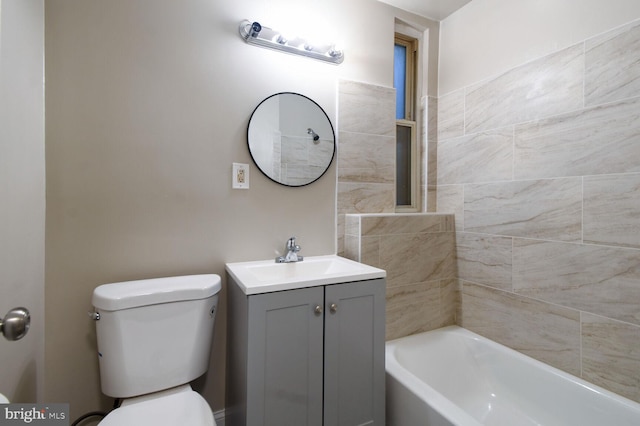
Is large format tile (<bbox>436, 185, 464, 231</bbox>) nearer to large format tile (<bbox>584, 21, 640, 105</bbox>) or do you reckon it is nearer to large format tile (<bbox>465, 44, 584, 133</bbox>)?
large format tile (<bbox>465, 44, 584, 133</bbox>)

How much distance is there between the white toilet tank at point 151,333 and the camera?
1.11 m

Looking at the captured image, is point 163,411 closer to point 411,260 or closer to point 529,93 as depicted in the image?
point 411,260

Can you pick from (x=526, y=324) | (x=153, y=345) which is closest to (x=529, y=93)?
(x=526, y=324)

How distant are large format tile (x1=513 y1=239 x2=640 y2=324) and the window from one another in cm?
74

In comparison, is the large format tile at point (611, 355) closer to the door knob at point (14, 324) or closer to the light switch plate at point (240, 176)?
the light switch plate at point (240, 176)

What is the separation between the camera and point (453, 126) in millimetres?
1997

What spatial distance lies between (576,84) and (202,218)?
1.91 m

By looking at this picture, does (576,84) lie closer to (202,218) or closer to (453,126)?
(453,126)

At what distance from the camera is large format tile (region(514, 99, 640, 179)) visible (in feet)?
4.00

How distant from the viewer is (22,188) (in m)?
1.03

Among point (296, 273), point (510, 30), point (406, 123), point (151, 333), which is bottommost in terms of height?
point (151, 333)

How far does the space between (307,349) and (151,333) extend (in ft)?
2.04

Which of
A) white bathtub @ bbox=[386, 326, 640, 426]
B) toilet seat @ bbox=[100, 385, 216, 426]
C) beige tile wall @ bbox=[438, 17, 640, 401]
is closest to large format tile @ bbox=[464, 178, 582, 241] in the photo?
beige tile wall @ bbox=[438, 17, 640, 401]

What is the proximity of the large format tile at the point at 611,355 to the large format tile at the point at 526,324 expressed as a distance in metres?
0.04
